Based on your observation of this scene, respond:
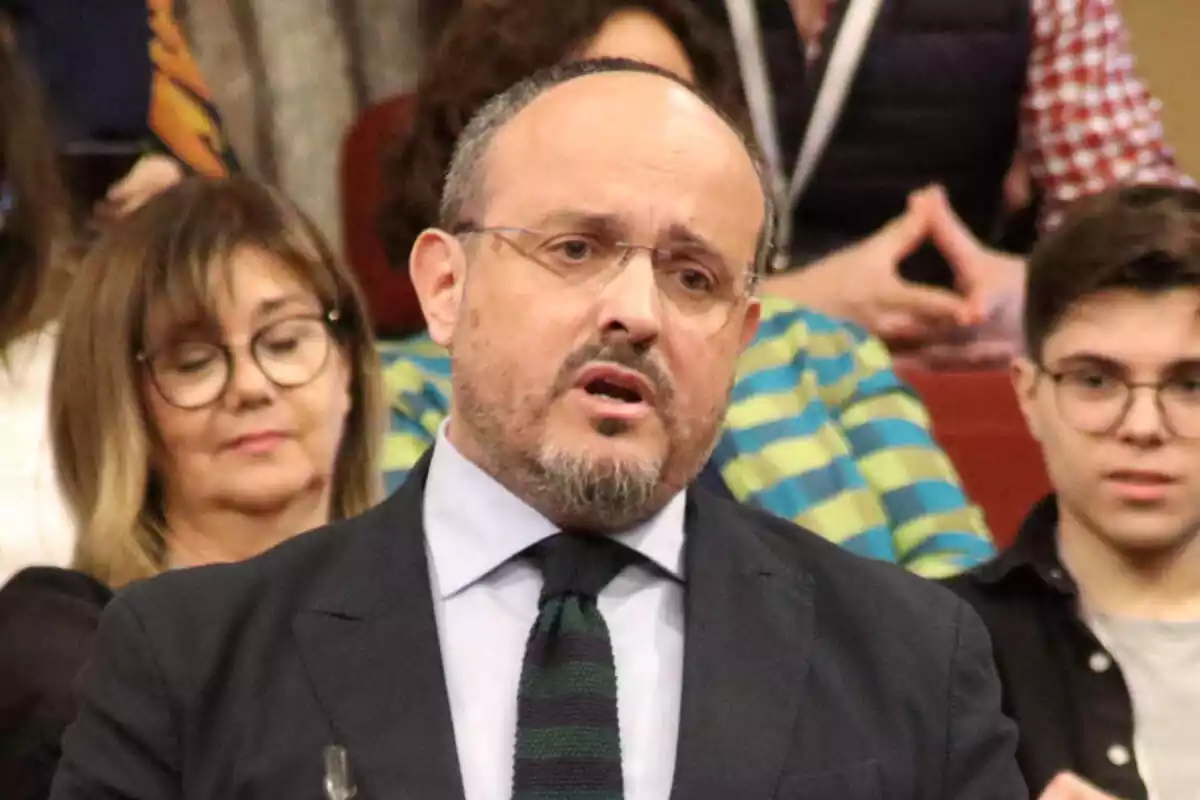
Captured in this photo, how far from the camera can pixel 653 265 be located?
3.03ft

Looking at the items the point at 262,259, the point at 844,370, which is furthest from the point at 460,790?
the point at 844,370

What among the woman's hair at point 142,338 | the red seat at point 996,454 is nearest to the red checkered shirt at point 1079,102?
the red seat at point 996,454

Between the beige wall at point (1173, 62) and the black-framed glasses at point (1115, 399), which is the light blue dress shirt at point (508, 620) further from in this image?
the beige wall at point (1173, 62)

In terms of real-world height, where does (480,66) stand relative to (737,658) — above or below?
above

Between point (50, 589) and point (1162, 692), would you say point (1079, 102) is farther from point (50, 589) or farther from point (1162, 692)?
point (50, 589)

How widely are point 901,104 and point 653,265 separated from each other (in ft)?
4.11

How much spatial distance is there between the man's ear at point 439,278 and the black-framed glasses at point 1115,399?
598mm

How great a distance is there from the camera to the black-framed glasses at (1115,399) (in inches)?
52.5

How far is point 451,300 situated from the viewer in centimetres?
100

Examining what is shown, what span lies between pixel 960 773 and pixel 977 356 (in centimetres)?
110

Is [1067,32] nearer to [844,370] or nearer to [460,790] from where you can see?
[844,370]

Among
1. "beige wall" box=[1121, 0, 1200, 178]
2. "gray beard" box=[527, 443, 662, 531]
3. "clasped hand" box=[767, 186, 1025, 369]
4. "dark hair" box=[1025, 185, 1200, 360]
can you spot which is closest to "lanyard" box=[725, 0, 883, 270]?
"clasped hand" box=[767, 186, 1025, 369]

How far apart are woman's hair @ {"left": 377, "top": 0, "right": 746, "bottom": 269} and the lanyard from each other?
378 mm

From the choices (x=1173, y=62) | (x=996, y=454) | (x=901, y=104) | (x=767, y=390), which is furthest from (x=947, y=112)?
(x=767, y=390)
